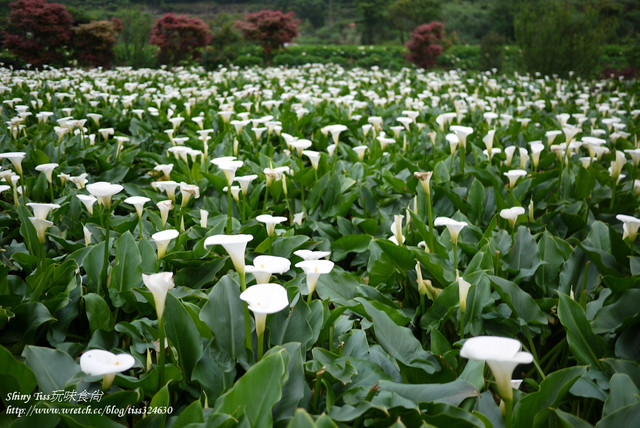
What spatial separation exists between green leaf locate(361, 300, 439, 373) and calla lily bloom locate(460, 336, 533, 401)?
495 millimetres

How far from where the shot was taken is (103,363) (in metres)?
1.06

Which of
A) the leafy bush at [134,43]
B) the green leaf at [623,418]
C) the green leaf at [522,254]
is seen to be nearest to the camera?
the green leaf at [623,418]

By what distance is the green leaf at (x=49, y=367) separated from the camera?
4.27 ft

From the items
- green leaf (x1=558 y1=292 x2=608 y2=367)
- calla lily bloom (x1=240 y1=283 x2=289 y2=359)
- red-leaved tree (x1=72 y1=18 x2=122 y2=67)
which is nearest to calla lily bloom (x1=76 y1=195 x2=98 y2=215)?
calla lily bloom (x1=240 y1=283 x2=289 y2=359)

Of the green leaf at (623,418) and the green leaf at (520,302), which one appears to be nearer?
the green leaf at (623,418)

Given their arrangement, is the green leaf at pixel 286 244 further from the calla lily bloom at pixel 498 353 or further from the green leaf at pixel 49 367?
the calla lily bloom at pixel 498 353

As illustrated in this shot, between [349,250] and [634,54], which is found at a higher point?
[634,54]

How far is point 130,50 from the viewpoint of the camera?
1636 centimetres

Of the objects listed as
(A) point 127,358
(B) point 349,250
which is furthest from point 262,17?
(A) point 127,358

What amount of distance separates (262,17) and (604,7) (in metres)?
21.2

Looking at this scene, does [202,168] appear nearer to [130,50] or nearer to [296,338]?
[296,338]

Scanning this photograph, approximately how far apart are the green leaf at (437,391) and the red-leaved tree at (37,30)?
16327 millimetres

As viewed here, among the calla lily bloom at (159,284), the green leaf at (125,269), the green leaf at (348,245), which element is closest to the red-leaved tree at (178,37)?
the green leaf at (348,245)

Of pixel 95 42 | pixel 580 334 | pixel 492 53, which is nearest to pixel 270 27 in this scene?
pixel 95 42
